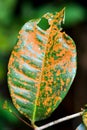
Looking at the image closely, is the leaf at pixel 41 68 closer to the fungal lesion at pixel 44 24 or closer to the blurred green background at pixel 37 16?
the fungal lesion at pixel 44 24

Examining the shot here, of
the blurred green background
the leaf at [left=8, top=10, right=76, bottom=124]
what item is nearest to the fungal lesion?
the leaf at [left=8, top=10, right=76, bottom=124]

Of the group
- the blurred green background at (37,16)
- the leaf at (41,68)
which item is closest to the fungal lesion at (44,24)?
the leaf at (41,68)

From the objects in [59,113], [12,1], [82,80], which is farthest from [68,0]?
[59,113]

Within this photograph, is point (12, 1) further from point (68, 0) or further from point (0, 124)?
point (0, 124)

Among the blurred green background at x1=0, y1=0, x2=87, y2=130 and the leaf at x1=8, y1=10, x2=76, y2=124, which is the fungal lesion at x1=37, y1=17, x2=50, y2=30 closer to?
the leaf at x1=8, y1=10, x2=76, y2=124

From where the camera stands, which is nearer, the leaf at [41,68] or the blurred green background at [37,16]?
the leaf at [41,68]

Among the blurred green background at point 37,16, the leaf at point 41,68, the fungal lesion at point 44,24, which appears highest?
the fungal lesion at point 44,24

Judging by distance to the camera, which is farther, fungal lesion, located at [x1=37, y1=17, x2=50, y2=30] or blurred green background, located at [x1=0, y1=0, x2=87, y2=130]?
blurred green background, located at [x1=0, y1=0, x2=87, y2=130]
